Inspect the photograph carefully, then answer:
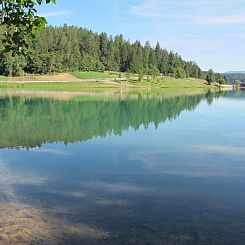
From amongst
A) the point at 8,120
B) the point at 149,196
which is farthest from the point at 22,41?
the point at 8,120

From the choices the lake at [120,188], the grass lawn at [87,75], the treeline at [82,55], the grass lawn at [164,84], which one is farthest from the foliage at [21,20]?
the grass lawn at [87,75]

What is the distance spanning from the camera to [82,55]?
176 metres

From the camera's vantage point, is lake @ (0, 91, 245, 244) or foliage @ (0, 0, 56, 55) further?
lake @ (0, 91, 245, 244)

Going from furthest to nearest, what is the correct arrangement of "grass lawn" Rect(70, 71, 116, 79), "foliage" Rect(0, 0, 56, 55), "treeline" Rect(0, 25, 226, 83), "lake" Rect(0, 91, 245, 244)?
"grass lawn" Rect(70, 71, 116, 79), "treeline" Rect(0, 25, 226, 83), "lake" Rect(0, 91, 245, 244), "foliage" Rect(0, 0, 56, 55)

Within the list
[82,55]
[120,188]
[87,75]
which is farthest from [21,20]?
[82,55]

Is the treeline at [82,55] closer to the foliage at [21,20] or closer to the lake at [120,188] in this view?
the lake at [120,188]

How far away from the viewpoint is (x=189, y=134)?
30766 millimetres

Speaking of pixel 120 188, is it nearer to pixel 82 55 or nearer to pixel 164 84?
pixel 164 84

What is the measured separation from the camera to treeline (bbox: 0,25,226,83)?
14288 centimetres

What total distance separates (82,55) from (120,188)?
165m

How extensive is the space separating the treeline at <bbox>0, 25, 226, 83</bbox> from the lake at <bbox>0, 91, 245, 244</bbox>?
11225cm

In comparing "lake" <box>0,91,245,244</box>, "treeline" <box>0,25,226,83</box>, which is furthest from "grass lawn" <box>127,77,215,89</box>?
"lake" <box>0,91,245,244</box>

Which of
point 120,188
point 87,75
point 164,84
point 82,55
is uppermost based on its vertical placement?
point 82,55

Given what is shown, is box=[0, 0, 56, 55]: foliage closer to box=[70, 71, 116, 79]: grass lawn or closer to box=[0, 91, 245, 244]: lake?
box=[0, 91, 245, 244]: lake
